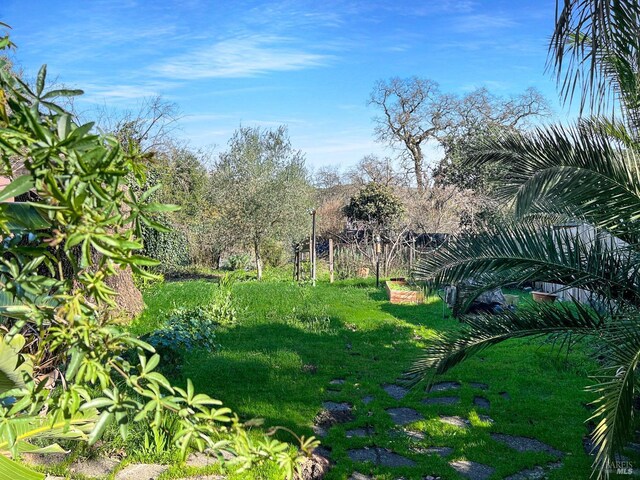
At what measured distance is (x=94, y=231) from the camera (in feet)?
2.85

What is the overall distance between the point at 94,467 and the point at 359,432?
253 cm

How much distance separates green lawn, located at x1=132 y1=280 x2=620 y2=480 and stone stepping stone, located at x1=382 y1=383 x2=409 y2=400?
12 cm

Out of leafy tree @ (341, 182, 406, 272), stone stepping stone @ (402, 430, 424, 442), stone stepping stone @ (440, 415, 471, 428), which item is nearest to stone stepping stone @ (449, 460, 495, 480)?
stone stepping stone @ (402, 430, 424, 442)

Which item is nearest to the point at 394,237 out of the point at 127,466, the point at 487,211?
the point at 487,211

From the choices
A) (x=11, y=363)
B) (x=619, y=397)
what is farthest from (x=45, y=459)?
(x=619, y=397)

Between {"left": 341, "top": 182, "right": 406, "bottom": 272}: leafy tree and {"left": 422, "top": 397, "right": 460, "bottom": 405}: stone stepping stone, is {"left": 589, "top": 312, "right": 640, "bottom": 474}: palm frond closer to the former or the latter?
{"left": 422, "top": 397, "right": 460, "bottom": 405}: stone stepping stone

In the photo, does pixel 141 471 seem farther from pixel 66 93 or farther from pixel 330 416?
pixel 66 93

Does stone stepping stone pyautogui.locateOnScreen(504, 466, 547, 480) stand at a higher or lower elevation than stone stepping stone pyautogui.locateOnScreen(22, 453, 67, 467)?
lower

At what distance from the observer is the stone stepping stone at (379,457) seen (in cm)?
497

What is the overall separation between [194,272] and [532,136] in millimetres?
18444

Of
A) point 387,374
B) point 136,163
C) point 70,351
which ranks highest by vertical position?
point 136,163

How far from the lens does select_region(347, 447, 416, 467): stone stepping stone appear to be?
497cm

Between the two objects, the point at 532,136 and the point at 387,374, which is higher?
the point at 532,136

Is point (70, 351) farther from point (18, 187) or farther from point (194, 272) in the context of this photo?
point (194, 272)
